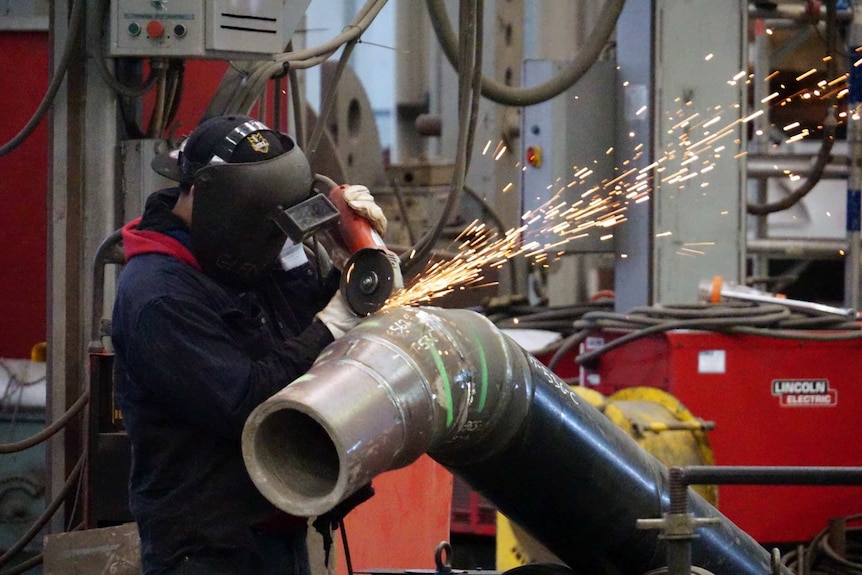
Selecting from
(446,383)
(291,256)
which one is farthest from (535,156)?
(446,383)

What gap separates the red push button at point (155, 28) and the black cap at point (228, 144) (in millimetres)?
1308

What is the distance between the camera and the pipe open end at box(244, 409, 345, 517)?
2.15m

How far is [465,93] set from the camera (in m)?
3.93

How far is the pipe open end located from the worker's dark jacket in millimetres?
156

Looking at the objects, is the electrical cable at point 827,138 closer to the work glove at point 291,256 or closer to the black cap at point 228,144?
the work glove at point 291,256

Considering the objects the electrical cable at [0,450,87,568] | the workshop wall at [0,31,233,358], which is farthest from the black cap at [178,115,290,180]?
the workshop wall at [0,31,233,358]

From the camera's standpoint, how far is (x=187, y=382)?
2.41 m

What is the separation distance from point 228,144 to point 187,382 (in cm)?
50

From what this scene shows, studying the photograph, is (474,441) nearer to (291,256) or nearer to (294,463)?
(294,463)

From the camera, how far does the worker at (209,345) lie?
7.98 ft

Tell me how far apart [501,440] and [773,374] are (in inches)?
114

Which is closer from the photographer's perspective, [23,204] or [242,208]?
[242,208]

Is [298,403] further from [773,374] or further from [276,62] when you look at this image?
[773,374]

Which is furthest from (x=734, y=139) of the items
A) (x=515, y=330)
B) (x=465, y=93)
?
(x=465, y=93)
